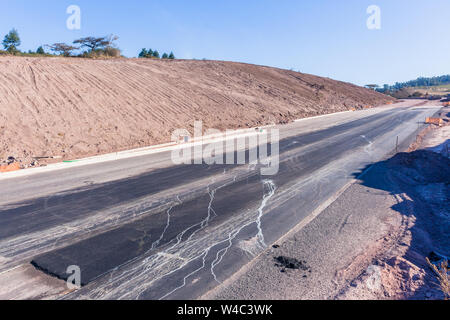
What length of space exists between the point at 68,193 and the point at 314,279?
7719 millimetres

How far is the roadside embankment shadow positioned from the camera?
5969 mm

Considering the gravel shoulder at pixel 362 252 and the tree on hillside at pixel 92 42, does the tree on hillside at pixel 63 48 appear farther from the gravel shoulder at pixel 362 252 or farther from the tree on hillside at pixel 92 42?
the gravel shoulder at pixel 362 252

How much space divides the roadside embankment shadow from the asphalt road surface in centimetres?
110

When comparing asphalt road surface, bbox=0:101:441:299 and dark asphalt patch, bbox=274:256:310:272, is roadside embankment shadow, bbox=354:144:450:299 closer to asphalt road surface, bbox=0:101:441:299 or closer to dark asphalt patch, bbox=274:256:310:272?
asphalt road surface, bbox=0:101:441:299

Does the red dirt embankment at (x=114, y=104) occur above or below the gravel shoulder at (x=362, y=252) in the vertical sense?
above

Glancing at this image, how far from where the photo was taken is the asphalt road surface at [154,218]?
5.13 m

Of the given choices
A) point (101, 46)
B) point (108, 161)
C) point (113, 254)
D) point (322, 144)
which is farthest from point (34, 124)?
point (101, 46)

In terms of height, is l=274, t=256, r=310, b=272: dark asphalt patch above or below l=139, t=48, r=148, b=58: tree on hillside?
below

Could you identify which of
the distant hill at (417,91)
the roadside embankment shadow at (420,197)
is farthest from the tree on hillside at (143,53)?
the distant hill at (417,91)

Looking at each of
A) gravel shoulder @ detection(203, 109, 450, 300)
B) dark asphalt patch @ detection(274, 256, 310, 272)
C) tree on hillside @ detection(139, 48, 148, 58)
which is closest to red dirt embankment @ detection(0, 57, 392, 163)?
gravel shoulder @ detection(203, 109, 450, 300)

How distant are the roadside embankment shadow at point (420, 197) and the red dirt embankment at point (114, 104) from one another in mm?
12883

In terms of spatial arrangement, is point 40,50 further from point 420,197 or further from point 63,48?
point 420,197

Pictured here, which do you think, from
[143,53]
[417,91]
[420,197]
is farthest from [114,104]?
[417,91]

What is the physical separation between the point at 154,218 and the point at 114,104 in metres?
16.5
